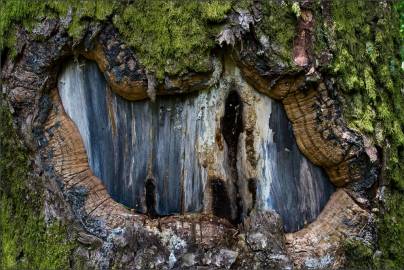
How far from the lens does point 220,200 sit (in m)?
2.92

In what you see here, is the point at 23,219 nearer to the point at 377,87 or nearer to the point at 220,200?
the point at 220,200

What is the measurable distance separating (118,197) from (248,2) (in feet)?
3.87

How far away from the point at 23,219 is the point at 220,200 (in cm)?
105

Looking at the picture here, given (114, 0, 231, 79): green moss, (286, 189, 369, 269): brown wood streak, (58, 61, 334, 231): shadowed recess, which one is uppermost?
(114, 0, 231, 79): green moss

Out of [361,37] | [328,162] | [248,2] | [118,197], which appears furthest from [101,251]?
[361,37]

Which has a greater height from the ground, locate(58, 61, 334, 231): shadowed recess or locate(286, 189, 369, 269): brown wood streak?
locate(58, 61, 334, 231): shadowed recess

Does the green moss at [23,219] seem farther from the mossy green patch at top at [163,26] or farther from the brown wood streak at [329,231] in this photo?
the brown wood streak at [329,231]

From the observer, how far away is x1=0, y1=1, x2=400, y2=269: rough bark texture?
8.88 ft

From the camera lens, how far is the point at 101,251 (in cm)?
278

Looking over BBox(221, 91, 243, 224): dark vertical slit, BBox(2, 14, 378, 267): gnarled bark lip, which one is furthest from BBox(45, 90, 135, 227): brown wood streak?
BBox(221, 91, 243, 224): dark vertical slit

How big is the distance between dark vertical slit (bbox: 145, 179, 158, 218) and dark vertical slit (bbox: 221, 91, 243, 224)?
1.34ft

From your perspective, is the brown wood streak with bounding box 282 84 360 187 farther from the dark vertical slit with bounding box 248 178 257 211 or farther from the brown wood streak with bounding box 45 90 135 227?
the brown wood streak with bounding box 45 90 135 227

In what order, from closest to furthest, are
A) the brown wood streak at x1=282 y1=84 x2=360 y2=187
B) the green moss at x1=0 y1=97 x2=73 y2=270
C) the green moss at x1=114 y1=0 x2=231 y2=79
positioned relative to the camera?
the green moss at x1=114 y1=0 x2=231 y2=79 → the brown wood streak at x1=282 y1=84 x2=360 y2=187 → the green moss at x1=0 y1=97 x2=73 y2=270

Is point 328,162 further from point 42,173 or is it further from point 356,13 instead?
point 42,173
